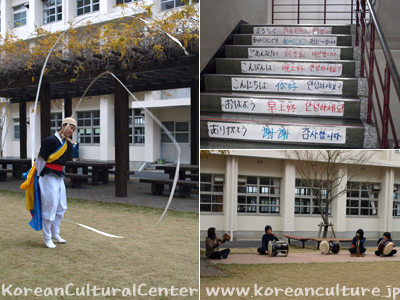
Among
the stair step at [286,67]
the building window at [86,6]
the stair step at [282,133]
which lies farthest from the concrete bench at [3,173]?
the stair step at [282,133]

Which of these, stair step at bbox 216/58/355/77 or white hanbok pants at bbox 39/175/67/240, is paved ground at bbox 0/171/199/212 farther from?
stair step at bbox 216/58/355/77

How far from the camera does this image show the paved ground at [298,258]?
5.52 ft

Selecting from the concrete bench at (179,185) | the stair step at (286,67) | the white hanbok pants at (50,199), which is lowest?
the concrete bench at (179,185)

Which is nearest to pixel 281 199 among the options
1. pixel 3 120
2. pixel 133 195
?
pixel 133 195

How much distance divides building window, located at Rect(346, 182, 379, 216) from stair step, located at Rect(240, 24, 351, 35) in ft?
8.58

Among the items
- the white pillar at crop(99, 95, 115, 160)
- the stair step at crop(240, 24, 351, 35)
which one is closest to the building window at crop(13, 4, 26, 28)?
the stair step at crop(240, 24, 351, 35)

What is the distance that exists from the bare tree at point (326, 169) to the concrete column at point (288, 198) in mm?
35

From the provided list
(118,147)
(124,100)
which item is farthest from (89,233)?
(124,100)

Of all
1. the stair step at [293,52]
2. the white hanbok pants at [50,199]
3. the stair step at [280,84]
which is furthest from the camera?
the white hanbok pants at [50,199]

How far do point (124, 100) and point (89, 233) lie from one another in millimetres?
2754

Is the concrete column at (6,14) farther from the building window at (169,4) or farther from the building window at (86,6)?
the building window at (169,4)

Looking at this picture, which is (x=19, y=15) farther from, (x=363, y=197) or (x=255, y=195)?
(x=363, y=197)

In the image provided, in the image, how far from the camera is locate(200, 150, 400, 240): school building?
5.41 feet

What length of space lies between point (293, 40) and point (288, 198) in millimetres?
2395
